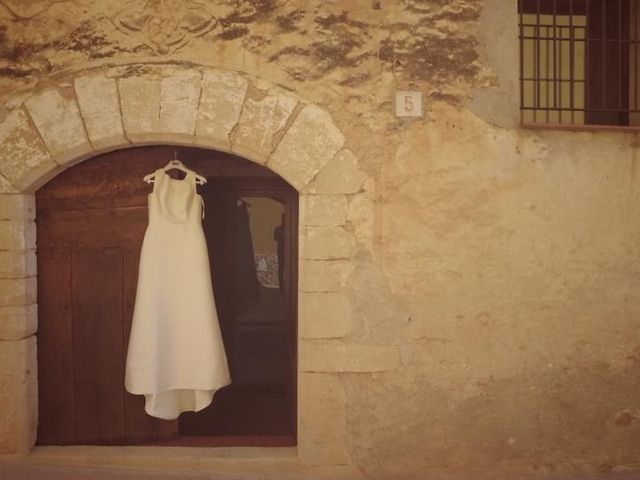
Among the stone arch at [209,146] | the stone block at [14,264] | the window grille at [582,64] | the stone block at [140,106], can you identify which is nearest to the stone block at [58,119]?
the stone arch at [209,146]

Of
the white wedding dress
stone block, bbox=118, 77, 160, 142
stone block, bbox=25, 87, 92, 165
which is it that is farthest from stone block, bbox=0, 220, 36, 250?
stone block, bbox=118, 77, 160, 142

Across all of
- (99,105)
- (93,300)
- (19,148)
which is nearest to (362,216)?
(99,105)

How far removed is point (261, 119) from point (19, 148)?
1440 millimetres

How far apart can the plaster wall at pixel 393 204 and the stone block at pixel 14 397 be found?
0.01 m

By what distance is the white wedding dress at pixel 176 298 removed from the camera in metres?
3.56

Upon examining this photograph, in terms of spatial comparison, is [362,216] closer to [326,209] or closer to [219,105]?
[326,209]

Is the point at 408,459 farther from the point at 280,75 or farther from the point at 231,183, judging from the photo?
the point at 231,183

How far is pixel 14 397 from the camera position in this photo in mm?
3451

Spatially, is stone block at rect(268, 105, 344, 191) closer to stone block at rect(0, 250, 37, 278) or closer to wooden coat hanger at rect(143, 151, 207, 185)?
wooden coat hanger at rect(143, 151, 207, 185)

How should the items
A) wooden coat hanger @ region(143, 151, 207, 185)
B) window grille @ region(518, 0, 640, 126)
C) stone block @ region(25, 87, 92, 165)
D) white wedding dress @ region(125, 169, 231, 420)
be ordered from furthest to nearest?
window grille @ region(518, 0, 640, 126) → wooden coat hanger @ region(143, 151, 207, 185) → white wedding dress @ region(125, 169, 231, 420) → stone block @ region(25, 87, 92, 165)

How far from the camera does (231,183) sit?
201 inches

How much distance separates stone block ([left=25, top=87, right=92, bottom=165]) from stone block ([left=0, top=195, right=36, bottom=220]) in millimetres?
346

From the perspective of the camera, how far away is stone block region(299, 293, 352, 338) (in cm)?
346

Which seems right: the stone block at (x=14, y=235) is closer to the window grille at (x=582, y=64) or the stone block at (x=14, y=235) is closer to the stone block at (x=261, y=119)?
the stone block at (x=261, y=119)
